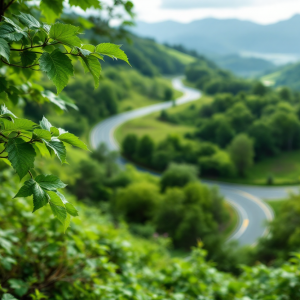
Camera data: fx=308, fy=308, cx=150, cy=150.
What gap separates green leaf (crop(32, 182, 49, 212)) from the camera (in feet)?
4.54

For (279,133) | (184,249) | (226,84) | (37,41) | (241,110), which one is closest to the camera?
(37,41)

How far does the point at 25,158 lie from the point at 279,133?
7783 centimetres

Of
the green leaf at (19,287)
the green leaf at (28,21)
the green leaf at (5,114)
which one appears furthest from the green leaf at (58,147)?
the green leaf at (19,287)

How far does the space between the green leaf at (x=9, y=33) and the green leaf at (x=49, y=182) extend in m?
0.64

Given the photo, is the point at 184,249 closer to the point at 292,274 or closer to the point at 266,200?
the point at 266,200

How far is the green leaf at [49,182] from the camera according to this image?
1.46 m

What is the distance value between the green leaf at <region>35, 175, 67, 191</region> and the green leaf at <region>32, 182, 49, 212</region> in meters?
0.03

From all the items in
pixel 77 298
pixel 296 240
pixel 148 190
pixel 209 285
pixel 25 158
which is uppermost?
pixel 148 190

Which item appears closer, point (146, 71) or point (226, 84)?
point (226, 84)

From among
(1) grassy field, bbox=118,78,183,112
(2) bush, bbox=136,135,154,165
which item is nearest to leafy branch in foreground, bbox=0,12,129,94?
(2) bush, bbox=136,135,154,165

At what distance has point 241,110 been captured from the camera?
84.5 metres

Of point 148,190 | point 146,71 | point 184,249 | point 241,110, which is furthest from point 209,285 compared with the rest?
point 146,71

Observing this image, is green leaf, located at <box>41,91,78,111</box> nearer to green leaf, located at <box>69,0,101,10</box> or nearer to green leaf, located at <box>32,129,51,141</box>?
green leaf, located at <box>69,0,101,10</box>

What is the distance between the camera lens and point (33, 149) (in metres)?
1.43
